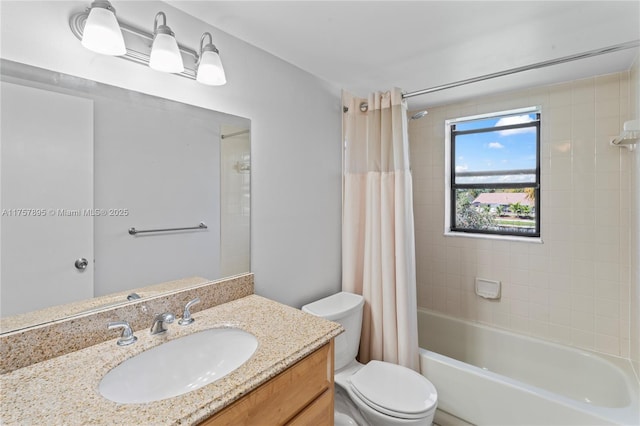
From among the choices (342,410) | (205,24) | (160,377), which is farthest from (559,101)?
(160,377)

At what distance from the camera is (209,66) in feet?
4.30

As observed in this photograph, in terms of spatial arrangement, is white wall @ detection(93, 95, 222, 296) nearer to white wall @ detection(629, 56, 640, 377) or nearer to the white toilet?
the white toilet

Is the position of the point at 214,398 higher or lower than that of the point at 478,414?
Result: higher

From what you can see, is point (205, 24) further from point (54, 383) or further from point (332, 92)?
point (54, 383)

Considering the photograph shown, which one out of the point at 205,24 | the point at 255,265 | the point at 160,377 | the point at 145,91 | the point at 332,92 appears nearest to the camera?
the point at 160,377

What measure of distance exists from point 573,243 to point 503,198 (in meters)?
0.58

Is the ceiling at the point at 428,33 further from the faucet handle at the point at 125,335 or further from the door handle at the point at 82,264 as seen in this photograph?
the faucet handle at the point at 125,335

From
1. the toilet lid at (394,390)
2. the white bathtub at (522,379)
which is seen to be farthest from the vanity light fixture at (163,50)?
the white bathtub at (522,379)

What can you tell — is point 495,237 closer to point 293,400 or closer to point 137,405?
point 293,400

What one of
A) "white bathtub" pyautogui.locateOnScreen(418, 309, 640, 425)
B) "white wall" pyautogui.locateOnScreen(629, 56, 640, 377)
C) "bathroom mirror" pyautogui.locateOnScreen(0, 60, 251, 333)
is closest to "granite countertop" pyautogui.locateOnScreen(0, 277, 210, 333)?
"bathroom mirror" pyautogui.locateOnScreen(0, 60, 251, 333)

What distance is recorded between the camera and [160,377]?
3.31ft

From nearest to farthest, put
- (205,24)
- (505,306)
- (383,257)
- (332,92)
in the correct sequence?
1. (205,24)
2. (383,257)
3. (332,92)
4. (505,306)

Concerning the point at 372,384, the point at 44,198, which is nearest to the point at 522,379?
the point at 372,384

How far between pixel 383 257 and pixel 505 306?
123cm
